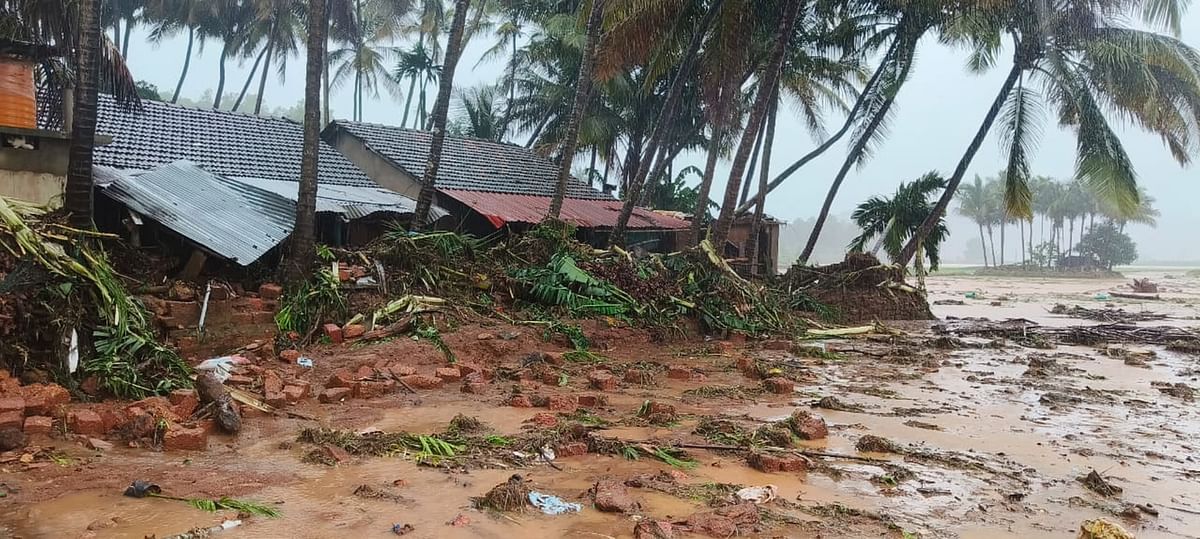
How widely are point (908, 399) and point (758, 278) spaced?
30.4 feet

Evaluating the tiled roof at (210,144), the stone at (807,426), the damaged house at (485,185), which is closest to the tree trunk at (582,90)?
the damaged house at (485,185)

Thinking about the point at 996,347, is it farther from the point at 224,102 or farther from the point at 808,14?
the point at 224,102

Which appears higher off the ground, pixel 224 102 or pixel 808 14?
pixel 224 102

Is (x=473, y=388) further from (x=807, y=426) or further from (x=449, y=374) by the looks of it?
(x=807, y=426)

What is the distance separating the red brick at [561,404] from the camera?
6297 millimetres

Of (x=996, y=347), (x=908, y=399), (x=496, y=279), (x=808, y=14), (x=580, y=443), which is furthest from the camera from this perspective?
(x=808, y=14)

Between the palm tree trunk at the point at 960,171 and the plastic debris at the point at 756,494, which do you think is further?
the palm tree trunk at the point at 960,171

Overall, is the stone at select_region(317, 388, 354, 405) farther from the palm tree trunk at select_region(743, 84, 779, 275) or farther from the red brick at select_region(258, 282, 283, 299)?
the palm tree trunk at select_region(743, 84, 779, 275)

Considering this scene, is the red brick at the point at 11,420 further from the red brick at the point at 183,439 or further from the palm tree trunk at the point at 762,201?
the palm tree trunk at the point at 762,201

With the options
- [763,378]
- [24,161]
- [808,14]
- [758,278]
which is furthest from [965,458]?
[808,14]

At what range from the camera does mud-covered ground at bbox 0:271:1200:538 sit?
366 centimetres

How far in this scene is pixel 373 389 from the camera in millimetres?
6625

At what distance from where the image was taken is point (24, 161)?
8.33 metres

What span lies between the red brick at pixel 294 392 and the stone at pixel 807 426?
3.97 meters
